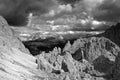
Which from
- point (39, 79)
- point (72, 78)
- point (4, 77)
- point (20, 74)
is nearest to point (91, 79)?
point (72, 78)

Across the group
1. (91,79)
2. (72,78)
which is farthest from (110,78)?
(72,78)

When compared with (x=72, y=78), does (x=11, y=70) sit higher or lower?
higher

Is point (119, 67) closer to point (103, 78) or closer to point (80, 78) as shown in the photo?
point (103, 78)

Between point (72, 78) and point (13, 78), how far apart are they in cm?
4646

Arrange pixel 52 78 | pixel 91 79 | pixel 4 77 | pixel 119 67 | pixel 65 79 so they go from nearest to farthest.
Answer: pixel 4 77 < pixel 65 79 < pixel 52 78 < pixel 91 79 < pixel 119 67

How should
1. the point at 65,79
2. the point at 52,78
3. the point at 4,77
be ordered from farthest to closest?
the point at 52,78
the point at 65,79
the point at 4,77

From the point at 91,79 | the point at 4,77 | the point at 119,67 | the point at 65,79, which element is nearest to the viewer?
the point at 4,77

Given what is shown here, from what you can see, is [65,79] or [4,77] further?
[65,79]

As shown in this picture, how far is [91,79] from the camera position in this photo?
185125 mm

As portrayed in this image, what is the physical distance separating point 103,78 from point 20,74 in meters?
75.6

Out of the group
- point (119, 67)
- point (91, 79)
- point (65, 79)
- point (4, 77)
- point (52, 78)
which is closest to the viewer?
point (4, 77)

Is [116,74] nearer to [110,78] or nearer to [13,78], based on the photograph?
[110,78]

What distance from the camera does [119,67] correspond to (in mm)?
198625

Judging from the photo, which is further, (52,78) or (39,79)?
(52,78)
